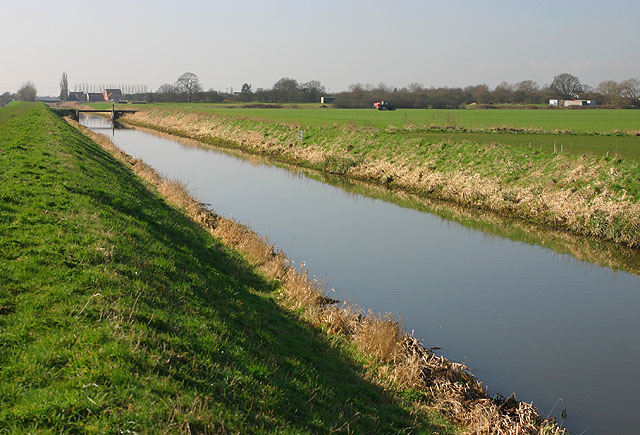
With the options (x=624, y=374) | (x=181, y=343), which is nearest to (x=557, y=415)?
(x=624, y=374)

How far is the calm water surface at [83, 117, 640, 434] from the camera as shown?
9547mm

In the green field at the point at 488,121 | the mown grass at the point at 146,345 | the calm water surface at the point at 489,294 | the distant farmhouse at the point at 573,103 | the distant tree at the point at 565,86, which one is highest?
the distant tree at the point at 565,86

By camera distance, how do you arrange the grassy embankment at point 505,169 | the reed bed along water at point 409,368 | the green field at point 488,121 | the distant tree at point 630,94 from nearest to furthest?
the reed bed along water at point 409,368
the grassy embankment at point 505,169
the green field at point 488,121
the distant tree at point 630,94

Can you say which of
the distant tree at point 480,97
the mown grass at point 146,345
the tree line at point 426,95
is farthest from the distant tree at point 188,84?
the mown grass at point 146,345

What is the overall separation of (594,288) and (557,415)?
23.5 ft

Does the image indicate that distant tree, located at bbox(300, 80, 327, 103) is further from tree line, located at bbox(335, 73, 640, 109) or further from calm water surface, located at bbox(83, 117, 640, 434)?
calm water surface, located at bbox(83, 117, 640, 434)

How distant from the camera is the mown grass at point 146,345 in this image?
5242 mm

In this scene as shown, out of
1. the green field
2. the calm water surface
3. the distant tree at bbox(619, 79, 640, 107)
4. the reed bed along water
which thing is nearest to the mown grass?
the reed bed along water

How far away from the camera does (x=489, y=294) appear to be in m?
13.9

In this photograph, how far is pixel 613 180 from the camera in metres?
21.7

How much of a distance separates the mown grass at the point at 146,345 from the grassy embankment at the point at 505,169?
43.6 feet

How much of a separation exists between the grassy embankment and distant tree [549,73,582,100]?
96.5m

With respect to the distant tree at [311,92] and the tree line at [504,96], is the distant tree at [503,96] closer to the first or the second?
the tree line at [504,96]

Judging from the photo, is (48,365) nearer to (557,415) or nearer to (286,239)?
(557,415)
